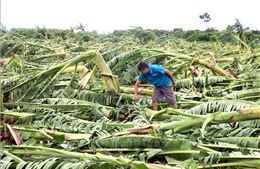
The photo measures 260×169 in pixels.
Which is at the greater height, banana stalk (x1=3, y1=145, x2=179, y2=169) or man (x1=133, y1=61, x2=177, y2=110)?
man (x1=133, y1=61, x2=177, y2=110)

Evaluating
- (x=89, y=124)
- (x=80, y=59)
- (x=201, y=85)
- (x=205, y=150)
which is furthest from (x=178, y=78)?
(x=205, y=150)

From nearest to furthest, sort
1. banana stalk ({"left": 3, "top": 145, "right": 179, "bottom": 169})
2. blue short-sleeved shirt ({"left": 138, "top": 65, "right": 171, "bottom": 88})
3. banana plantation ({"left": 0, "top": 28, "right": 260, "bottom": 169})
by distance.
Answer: banana stalk ({"left": 3, "top": 145, "right": 179, "bottom": 169}), banana plantation ({"left": 0, "top": 28, "right": 260, "bottom": 169}), blue short-sleeved shirt ({"left": 138, "top": 65, "right": 171, "bottom": 88})

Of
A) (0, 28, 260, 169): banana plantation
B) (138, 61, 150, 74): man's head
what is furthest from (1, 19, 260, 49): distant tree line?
(138, 61, 150, 74): man's head

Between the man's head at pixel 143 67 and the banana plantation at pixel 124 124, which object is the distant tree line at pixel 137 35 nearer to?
the banana plantation at pixel 124 124

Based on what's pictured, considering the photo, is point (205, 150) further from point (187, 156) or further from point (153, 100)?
point (153, 100)

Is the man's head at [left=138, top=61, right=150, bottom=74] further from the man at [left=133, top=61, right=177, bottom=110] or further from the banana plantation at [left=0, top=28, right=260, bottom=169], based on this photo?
the banana plantation at [left=0, top=28, right=260, bottom=169]

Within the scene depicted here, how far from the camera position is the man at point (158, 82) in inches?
195

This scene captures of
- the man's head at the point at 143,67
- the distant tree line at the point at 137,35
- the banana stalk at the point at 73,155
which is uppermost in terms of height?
the distant tree line at the point at 137,35

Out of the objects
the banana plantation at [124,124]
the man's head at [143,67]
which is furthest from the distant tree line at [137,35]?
the man's head at [143,67]

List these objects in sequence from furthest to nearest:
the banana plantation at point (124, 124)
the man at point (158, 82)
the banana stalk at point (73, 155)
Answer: the man at point (158, 82) < the banana plantation at point (124, 124) < the banana stalk at point (73, 155)

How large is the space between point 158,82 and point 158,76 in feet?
0.29

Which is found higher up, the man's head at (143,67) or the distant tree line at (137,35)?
the distant tree line at (137,35)

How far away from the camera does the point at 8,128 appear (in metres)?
3.62

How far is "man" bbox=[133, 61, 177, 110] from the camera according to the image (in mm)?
4958
